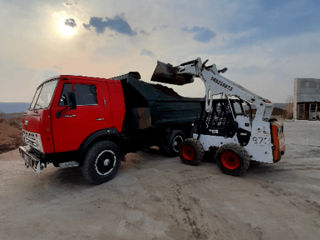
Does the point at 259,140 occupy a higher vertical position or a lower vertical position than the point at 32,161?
higher

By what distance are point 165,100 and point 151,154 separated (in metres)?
2.24

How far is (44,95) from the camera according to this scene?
380 cm

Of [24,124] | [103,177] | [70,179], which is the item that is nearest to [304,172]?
[103,177]

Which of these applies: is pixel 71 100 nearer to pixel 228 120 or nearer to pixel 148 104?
pixel 148 104

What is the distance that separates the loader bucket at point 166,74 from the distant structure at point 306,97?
19.5 meters

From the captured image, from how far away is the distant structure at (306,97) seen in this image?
18.5 metres

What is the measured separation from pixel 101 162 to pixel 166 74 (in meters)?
3.29

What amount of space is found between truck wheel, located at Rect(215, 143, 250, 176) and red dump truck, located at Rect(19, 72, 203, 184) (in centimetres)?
209

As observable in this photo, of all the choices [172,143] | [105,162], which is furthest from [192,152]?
[105,162]

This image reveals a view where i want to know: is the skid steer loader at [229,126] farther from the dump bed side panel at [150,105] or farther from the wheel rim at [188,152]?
the dump bed side panel at [150,105]

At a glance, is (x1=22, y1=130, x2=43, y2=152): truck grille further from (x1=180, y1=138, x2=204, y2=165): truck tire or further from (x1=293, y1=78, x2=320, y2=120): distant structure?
(x1=293, y1=78, x2=320, y2=120): distant structure

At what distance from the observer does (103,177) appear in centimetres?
388

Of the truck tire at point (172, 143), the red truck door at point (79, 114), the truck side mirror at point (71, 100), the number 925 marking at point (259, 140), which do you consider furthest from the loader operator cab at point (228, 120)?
the truck side mirror at point (71, 100)

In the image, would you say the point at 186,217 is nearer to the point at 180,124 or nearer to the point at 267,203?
the point at 267,203
